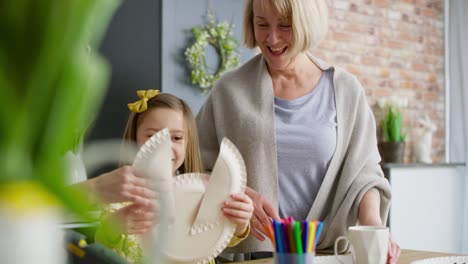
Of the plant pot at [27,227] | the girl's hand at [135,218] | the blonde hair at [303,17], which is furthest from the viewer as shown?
the blonde hair at [303,17]

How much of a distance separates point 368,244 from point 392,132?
12.4ft

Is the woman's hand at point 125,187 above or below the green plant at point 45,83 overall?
below

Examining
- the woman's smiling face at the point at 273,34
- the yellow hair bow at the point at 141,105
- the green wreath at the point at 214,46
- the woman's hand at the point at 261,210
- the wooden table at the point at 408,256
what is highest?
the green wreath at the point at 214,46

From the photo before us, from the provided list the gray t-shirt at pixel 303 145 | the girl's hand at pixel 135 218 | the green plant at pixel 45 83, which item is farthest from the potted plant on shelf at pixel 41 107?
the gray t-shirt at pixel 303 145

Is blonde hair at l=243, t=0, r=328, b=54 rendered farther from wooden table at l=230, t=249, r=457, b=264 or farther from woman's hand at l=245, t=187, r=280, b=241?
wooden table at l=230, t=249, r=457, b=264

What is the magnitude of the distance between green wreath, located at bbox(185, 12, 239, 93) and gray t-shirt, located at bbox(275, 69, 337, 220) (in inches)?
86.7

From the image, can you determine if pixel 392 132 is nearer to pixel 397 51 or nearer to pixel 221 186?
pixel 397 51

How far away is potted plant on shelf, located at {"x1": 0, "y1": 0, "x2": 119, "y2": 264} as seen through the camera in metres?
0.31

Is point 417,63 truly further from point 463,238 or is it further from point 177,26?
point 177,26

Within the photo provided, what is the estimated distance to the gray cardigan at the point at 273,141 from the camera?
1.72 metres

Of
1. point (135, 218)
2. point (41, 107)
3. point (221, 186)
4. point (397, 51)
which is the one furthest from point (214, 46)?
point (41, 107)

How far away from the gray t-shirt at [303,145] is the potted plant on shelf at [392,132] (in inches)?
127

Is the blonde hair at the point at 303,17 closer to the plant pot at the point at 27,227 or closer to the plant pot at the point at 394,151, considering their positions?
the plant pot at the point at 27,227

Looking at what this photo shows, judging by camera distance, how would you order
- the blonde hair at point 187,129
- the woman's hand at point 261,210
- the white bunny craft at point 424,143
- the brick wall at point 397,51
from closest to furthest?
the woman's hand at point 261,210, the blonde hair at point 187,129, the brick wall at point 397,51, the white bunny craft at point 424,143
